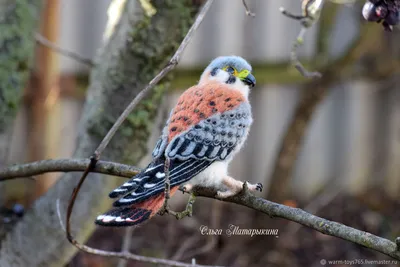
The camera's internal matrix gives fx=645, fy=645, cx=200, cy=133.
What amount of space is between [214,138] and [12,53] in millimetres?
1278

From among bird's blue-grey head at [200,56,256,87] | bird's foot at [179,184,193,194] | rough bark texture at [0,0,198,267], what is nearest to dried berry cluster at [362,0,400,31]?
bird's blue-grey head at [200,56,256,87]

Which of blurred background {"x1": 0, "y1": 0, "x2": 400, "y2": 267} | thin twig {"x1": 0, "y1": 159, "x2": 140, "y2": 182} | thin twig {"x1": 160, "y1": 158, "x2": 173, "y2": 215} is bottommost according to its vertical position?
thin twig {"x1": 160, "y1": 158, "x2": 173, "y2": 215}

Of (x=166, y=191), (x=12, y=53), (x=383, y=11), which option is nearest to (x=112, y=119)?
(x=12, y=53)

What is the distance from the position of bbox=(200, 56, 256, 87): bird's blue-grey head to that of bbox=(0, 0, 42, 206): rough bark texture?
1147 mm

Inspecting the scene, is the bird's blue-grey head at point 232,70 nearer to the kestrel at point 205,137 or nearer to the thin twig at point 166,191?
the kestrel at point 205,137

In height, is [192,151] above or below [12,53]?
below

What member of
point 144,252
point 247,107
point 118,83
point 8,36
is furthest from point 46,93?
point 247,107

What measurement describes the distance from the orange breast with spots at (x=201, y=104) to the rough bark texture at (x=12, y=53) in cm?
114

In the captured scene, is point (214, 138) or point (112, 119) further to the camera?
point (112, 119)

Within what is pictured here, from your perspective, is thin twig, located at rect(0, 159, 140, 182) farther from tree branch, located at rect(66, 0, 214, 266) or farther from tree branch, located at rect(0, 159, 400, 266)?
tree branch, located at rect(66, 0, 214, 266)

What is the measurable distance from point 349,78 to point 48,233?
314cm

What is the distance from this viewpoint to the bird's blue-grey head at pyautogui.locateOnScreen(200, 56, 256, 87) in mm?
1765

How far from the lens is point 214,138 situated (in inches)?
67.9

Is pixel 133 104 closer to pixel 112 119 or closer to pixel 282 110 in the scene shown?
pixel 112 119
